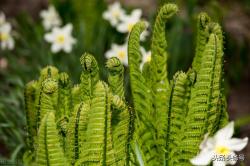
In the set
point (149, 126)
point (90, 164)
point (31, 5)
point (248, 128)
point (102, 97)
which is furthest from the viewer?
point (31, 5)

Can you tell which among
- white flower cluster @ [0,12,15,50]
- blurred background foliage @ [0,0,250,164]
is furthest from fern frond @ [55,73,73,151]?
white flower cluster @ [0,12,15,50]

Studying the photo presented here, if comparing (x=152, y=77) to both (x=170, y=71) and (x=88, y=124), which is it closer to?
(x=88, y=124)

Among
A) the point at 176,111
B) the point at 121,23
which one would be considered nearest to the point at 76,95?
the point at 176,111

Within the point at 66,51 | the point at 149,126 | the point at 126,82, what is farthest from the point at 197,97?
the point at 66,51

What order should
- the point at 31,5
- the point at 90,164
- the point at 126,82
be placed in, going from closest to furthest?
the point at 90,164 → the point at 126,82 → the point at 31,5

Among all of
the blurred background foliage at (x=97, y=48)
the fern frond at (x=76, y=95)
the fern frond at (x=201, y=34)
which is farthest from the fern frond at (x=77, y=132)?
the blurred background foliage at (x=97, y=48)

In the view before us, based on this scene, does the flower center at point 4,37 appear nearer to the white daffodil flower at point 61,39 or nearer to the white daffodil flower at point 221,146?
the white daffodil flower at point 61,39
